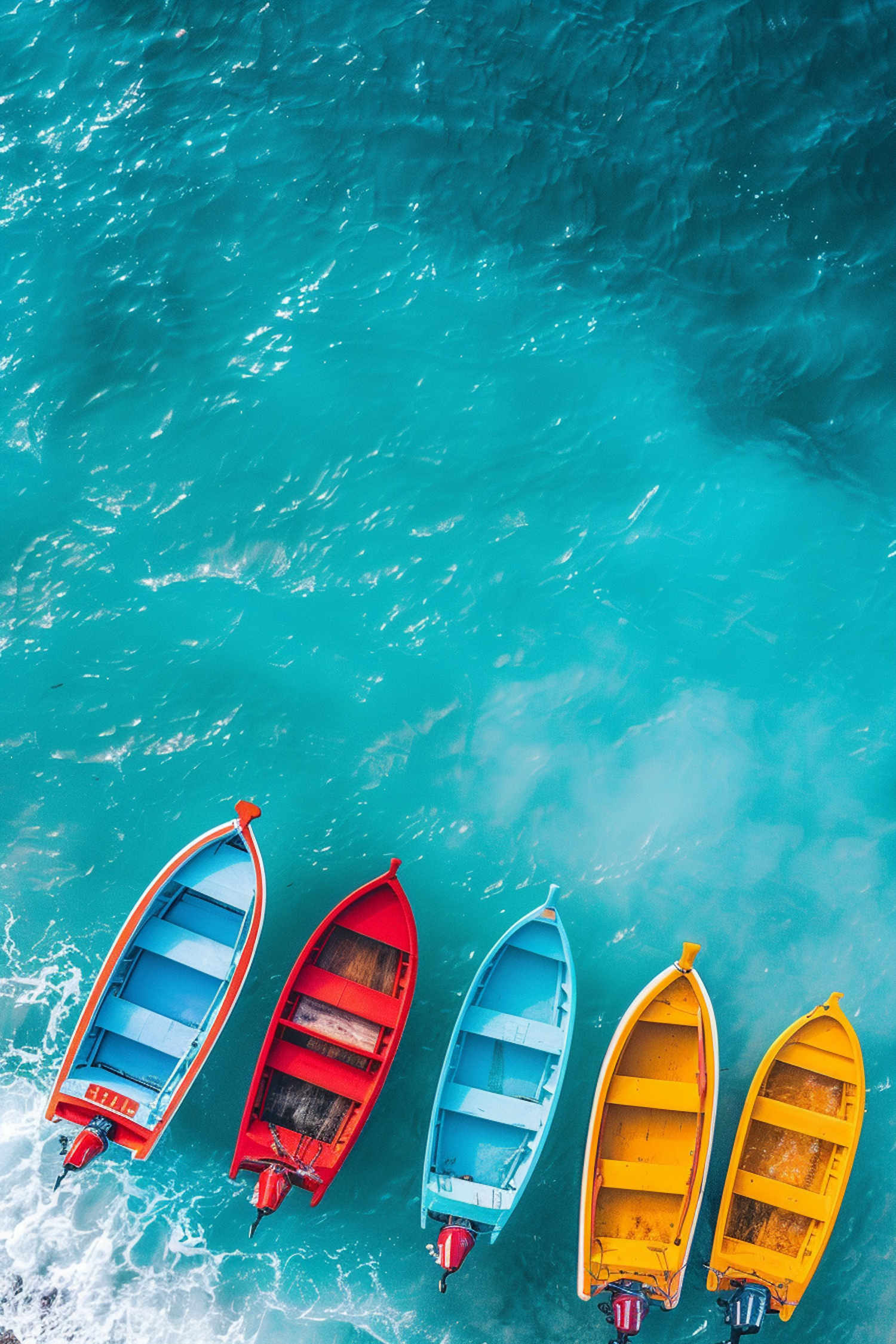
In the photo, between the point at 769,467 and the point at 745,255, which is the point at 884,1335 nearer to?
the point at 769,467

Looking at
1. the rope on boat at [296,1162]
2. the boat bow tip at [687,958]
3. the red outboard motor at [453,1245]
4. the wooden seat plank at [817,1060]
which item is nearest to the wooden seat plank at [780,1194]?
the wooden seat plank at [817,1060]

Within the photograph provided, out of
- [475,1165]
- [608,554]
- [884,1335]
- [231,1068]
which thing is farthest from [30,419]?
[884,1335]

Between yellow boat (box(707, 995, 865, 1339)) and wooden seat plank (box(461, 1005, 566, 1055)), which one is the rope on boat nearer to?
wooden seat plank (box(461, 1005, 566, 1055))

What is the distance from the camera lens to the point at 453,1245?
13.7 m

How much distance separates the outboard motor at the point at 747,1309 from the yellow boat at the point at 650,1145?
3.62 feet

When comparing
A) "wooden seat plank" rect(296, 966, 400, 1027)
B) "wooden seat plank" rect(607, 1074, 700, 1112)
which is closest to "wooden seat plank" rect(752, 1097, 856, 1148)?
"wooden seat plank" rect(607, 1074, 700, 1112)

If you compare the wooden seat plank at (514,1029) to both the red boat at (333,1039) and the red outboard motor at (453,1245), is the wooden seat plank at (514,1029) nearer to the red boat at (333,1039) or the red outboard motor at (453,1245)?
the red boat at (333,1039)

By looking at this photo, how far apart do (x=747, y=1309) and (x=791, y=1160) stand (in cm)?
279

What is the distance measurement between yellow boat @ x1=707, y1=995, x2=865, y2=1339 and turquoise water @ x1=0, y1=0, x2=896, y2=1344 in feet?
4.22

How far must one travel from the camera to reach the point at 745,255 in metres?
17.0

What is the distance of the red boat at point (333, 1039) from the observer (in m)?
14.2

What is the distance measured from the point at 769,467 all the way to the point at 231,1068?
58.6ft

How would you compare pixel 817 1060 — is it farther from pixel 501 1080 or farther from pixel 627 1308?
pixel 501 1080

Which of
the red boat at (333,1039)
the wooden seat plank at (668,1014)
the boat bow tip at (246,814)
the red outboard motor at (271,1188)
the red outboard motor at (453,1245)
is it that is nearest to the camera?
the red outboard motor at (271,1188)
